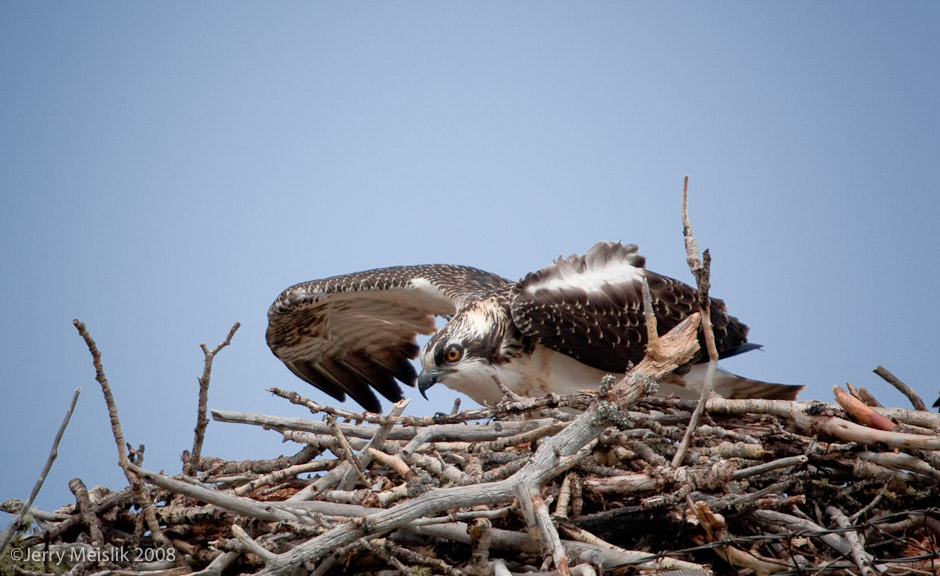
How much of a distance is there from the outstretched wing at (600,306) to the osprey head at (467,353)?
0.23 metres

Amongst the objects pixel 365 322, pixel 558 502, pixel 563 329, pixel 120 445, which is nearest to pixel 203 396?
pixel 120 445

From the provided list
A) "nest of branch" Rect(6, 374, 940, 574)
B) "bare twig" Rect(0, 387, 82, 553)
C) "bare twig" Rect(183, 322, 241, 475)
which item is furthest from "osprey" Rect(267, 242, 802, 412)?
"bare twig" Rect(0, 387, 82, 553)

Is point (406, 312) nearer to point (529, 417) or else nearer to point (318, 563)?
point (529, 417)

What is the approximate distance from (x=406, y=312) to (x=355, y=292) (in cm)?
68

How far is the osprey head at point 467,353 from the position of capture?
5512 mm

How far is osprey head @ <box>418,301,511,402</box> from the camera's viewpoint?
5512mm

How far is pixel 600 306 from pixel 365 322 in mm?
2332

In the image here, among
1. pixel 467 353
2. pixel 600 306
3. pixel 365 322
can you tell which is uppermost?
pixel 365 322

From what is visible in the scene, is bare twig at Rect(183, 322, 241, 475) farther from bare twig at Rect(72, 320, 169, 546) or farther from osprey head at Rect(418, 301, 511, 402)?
osprey head at Rect(418, 301, 511, 402)

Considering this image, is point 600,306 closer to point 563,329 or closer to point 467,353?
point 563,329

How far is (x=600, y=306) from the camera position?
212 inches

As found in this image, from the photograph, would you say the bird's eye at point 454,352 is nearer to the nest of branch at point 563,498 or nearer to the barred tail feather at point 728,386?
the nest of branch at point 563,498

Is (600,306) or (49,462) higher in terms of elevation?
(600,306)

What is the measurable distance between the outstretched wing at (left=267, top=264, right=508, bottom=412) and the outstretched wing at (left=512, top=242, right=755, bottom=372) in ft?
2.65
